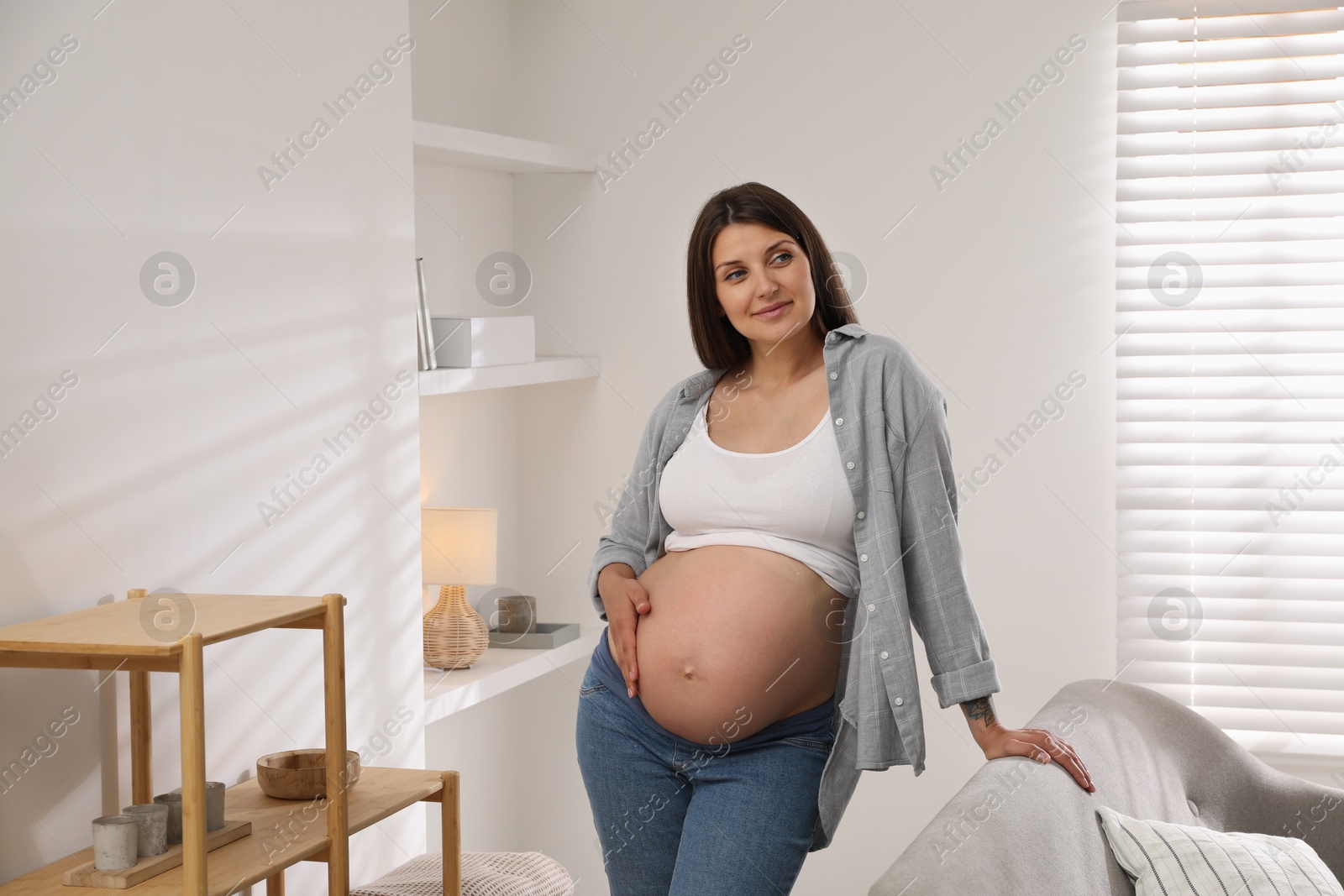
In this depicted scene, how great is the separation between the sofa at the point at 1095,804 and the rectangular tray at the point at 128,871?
850mm

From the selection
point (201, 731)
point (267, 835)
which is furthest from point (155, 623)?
point (267, 835)

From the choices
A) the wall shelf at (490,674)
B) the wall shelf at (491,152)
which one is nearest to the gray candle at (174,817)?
the wall shelf at (490,674)

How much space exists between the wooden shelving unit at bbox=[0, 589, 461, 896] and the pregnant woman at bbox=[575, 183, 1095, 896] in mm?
348

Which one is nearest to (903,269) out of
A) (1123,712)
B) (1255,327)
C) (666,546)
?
(1255,327)

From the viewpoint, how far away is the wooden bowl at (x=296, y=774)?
1.70 m

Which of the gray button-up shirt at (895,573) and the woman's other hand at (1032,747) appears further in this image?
the woman's other hand at (1032,747)

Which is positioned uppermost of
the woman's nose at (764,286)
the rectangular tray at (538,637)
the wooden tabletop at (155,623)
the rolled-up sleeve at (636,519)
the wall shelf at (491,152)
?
the wall shelf at (491,152)

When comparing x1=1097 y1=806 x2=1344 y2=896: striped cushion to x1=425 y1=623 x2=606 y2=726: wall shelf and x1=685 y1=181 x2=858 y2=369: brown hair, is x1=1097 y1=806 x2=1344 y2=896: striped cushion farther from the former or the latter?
x1=425 y1=623 x2=606 y2=726: wall shelf

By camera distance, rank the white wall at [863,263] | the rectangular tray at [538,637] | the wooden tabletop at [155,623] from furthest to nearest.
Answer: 1. the rectangular tray at [538,637]
2. the white wall at [863,263]
3. the wooden tabletop at [155,623]

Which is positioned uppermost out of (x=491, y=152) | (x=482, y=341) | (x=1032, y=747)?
(x=491, y=152)

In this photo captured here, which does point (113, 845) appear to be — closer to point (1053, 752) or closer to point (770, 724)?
point (770, 724)

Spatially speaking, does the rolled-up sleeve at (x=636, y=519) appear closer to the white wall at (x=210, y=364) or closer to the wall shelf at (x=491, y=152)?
the white wall at (x=210, y=364)

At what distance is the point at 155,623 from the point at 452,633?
121 centimetres

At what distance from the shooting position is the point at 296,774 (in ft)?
5.57
